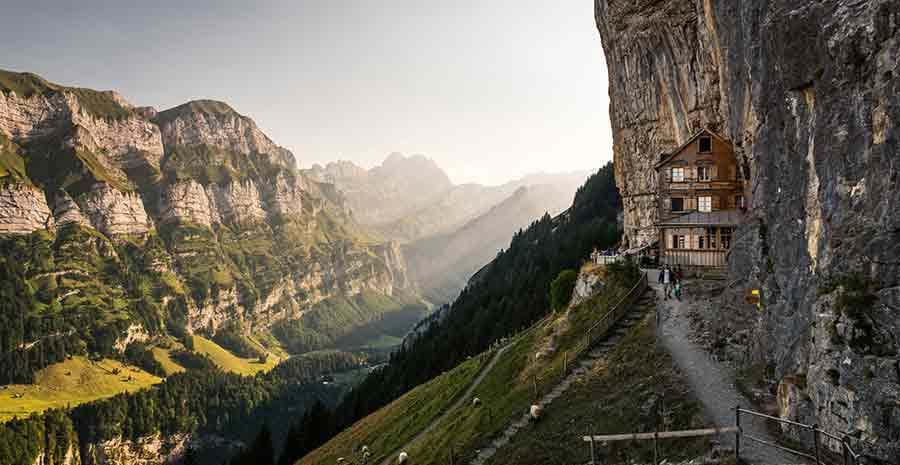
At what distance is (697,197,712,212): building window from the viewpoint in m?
53.2

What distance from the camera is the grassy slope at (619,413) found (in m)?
24.0

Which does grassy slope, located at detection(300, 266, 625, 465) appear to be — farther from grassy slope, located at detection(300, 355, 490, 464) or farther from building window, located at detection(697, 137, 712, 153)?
building window, located at detection(697, 137, 712, 153)

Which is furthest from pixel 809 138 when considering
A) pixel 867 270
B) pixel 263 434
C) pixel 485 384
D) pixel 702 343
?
pixel 263 434

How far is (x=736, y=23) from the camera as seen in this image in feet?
112

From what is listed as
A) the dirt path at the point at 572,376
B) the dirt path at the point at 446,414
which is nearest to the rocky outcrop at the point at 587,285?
the dirt path at the point at 572,376

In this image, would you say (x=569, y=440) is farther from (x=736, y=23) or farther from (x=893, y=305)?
(x=736, y=23)

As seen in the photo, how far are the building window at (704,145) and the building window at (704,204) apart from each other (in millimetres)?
5260

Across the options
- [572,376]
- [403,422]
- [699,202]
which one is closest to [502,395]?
[572,376]

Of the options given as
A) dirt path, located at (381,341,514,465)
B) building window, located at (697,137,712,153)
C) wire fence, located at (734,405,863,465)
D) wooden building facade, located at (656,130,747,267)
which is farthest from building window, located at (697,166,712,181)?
wire fence, located at (734,405,863,465)

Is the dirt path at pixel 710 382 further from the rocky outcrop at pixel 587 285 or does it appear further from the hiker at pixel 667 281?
the rocky outcrop at pixel 587 285

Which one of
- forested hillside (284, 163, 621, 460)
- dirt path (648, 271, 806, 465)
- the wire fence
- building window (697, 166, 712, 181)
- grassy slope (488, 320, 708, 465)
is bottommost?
forested hillside (284, 163, 621, 460)

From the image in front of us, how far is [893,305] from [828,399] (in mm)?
4124

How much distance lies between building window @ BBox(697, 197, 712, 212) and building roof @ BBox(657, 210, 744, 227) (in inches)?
75.4

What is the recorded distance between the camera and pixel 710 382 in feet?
92.1
